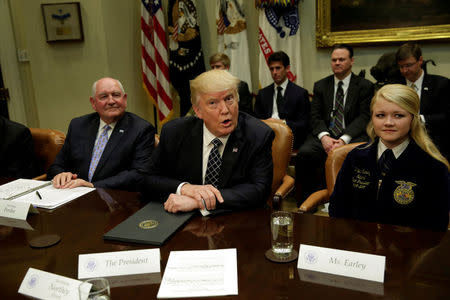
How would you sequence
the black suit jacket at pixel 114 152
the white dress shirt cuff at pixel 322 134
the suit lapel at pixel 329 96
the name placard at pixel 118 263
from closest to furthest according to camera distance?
the name placard at pixel 118 263
the black suit jacket at pixel 114 152
the white dress shirt cuff at pixel 322 134
the suit lapel at pixel 329 96

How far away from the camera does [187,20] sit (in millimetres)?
4961

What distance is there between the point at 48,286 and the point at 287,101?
351 centimetres

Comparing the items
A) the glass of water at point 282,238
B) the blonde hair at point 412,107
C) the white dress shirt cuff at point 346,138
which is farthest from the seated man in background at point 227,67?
the glass of water at point 282,238

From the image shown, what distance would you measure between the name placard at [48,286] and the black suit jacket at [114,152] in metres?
1.40

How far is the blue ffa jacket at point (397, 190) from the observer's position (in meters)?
1.72

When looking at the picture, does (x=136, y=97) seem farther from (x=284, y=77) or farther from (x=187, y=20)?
(x=284, y=77)

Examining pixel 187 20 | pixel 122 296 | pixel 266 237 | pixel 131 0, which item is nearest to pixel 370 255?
pixel 266 237

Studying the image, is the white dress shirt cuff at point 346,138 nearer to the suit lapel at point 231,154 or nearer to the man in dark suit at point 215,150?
the man in dark suit at point 215,150

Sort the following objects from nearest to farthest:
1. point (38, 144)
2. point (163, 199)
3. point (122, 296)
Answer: point (122, 296) < point (163, 199) < point (38, 144)

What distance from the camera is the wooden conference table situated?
108 centimetres

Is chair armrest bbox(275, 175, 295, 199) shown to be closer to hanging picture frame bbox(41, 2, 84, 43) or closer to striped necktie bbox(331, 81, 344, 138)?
striped necktie bbox(331, 81, 344, 138)

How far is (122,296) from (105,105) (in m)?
1.83

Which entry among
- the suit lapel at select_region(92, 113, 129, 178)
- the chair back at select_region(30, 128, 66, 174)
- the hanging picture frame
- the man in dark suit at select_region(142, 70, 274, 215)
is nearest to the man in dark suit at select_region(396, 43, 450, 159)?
the man in dark suit at select_region(142, 70, 274, 215)

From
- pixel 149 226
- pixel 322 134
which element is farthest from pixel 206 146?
pixel 322 134
